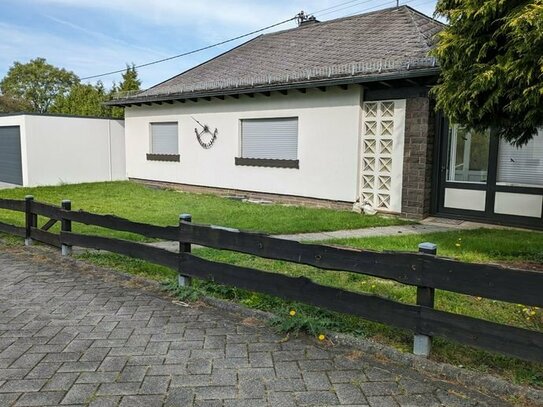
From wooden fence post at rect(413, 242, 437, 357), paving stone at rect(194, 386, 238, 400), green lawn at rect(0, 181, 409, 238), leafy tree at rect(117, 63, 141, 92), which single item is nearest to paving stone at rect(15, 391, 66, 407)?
paving stone at rect(194, 386, 238, 400)

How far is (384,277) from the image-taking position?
3.28m

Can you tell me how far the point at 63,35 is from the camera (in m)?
27.6

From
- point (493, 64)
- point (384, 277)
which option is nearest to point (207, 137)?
point (493, 64)

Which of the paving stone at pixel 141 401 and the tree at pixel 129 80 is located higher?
the tree at pixel 129 80

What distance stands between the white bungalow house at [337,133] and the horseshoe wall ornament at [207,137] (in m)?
0.03

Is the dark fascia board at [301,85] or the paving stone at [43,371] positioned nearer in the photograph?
the paving stone at [43,371]

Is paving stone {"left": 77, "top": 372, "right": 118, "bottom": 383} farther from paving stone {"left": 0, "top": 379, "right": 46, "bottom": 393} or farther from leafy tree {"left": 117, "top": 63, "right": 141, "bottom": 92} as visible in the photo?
leafy tree {"left": 117, "top": 63, "right": 141, "bottom": 92}

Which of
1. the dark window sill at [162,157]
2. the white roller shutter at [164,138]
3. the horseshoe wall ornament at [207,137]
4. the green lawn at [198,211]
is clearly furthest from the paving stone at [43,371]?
the white roller shutter at [164,138]

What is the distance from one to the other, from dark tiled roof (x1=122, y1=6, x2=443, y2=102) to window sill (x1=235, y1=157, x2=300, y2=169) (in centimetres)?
198

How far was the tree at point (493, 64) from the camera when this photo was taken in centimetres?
438

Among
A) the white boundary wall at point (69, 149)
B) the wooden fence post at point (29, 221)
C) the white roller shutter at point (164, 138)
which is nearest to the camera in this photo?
the wooden fence post at point (29, 221)

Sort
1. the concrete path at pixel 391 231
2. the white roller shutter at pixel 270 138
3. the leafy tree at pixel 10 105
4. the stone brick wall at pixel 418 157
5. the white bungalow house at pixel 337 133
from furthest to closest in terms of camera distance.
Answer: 1. the leafy tree at pixel 10 105
2. the white roller shutter at pixel 270 138
3. the stone brick wall at pixel 418 157
4. the white bungalow house at pixel 337 133
5. the concrete path at pixel 391 231

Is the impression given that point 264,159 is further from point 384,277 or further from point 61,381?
point 61,381

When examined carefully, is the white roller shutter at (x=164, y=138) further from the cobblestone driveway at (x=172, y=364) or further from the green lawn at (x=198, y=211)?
the cobblestone driveway at (x=172, y=364)
